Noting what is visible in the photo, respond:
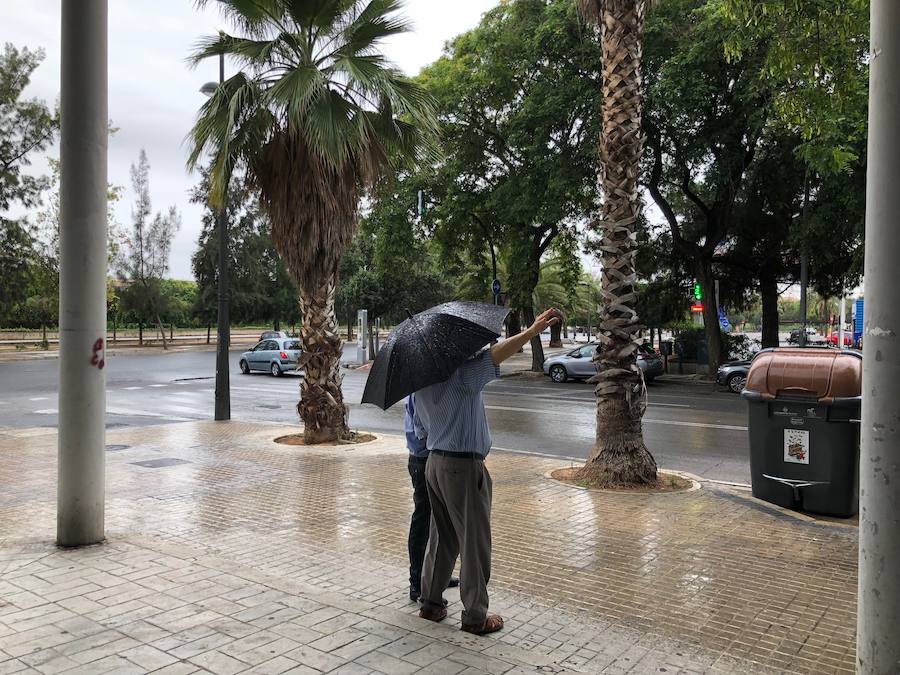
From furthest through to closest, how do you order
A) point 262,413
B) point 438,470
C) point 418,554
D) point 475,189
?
point 475,189
point 262,413
point 418,554
point 438,470

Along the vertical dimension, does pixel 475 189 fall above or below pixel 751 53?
below

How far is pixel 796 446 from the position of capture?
729cm

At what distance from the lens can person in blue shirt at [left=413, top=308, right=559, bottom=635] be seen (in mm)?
4121

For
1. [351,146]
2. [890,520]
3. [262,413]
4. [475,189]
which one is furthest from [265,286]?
[890,520]

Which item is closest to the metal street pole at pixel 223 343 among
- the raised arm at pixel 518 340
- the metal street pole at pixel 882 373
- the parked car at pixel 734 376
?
the raised arm at pixel 518 340

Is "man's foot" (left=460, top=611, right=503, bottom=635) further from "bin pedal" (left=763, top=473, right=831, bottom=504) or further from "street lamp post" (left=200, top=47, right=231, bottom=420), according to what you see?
"street lamp post" (left=200, top=47, right=231, bottom=420)

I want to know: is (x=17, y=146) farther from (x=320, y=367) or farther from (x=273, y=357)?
(x=320, y=367)

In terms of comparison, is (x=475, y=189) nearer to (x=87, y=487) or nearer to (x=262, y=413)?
(x=262, y=413)

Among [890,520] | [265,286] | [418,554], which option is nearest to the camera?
[890,520]

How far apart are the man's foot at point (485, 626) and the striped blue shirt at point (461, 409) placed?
943mm

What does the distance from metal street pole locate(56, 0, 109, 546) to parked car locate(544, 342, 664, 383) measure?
20773 millimetres

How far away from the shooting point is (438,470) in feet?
13.7

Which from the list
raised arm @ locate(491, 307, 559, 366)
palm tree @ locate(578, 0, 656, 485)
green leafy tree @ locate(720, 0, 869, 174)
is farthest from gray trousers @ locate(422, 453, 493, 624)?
green leafy tree @ locate(720, 0, 869, 174)

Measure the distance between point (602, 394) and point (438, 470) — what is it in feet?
16.0
